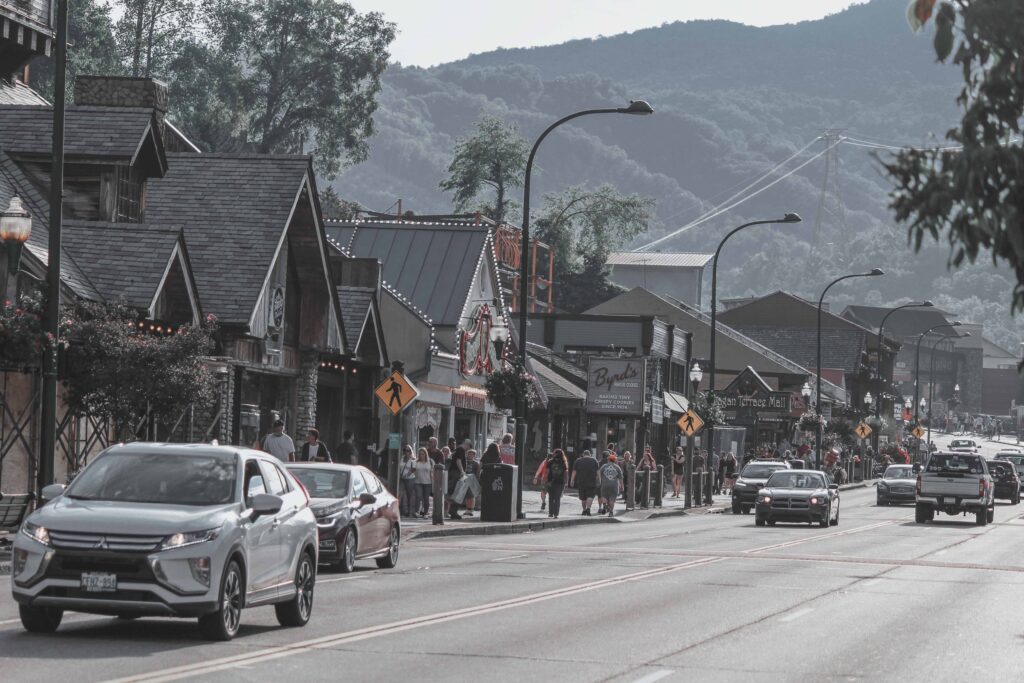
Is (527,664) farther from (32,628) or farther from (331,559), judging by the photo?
(331,559)

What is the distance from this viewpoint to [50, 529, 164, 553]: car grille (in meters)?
13.8

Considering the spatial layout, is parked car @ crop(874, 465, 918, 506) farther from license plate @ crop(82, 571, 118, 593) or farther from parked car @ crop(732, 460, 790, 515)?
license plate @ crop(82, 571, 118, 593)

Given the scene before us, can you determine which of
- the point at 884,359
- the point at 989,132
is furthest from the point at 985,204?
the point at 884,359

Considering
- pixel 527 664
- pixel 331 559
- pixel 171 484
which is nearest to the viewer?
pixel 527 664

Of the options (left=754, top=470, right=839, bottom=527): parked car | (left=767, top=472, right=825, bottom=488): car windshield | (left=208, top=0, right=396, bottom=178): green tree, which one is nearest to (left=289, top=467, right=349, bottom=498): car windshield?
(left=754, top=470, right=839, bottom=527): parked car

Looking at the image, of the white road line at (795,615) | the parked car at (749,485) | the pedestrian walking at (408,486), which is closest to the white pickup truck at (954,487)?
the parked car at (749,485)

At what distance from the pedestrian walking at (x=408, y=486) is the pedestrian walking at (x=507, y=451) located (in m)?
3.08

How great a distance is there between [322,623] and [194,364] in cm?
1074

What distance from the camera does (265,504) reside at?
14852 millimetres

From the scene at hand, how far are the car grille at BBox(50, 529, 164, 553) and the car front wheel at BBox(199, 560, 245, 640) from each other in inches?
27.5

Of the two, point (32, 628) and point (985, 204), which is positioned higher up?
point (985, 204)

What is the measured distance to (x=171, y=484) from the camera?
14953mm

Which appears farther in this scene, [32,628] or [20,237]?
[20,237]

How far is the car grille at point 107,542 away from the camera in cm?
1378
